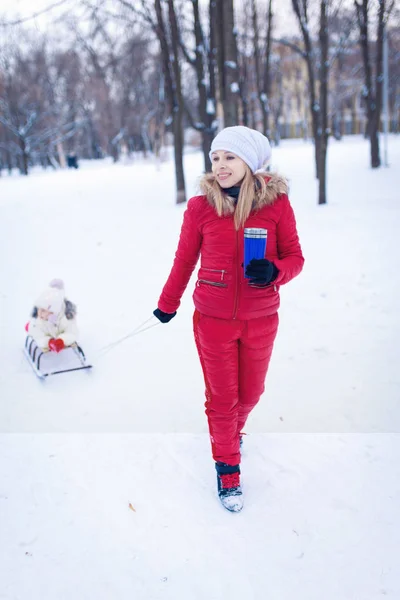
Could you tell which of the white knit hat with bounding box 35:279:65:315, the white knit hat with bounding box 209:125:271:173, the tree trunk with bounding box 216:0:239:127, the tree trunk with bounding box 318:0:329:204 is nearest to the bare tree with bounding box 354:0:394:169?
the tree trunk with bounding box 318:0:329:204

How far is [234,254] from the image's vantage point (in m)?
2.54

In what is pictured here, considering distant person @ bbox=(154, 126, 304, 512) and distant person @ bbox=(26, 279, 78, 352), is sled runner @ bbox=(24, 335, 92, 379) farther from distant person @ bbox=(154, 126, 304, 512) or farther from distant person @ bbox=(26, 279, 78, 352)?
distant person @ bbox=(154, 126, 304, 512)

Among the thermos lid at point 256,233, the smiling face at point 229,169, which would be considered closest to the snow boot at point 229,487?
the thermos lid at point 256,233

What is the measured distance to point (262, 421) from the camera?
3895mm

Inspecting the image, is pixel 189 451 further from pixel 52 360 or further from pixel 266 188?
pixel 52 360

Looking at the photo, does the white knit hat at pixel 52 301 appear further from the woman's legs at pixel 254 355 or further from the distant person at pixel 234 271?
the woman's legs at pixel 254 355

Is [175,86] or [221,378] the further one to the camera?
[175,86]

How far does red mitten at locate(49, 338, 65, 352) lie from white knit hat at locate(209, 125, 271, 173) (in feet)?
8.59

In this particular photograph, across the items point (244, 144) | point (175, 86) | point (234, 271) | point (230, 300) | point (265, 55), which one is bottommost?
point (230, 300)

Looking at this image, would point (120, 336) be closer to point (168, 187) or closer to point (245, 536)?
point (245, 536)

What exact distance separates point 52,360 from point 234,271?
3.03 meters

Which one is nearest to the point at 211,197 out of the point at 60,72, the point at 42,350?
the point at 42,350

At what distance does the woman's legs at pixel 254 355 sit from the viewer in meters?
2.63

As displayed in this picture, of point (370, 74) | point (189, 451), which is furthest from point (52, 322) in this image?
point (370, 74)
